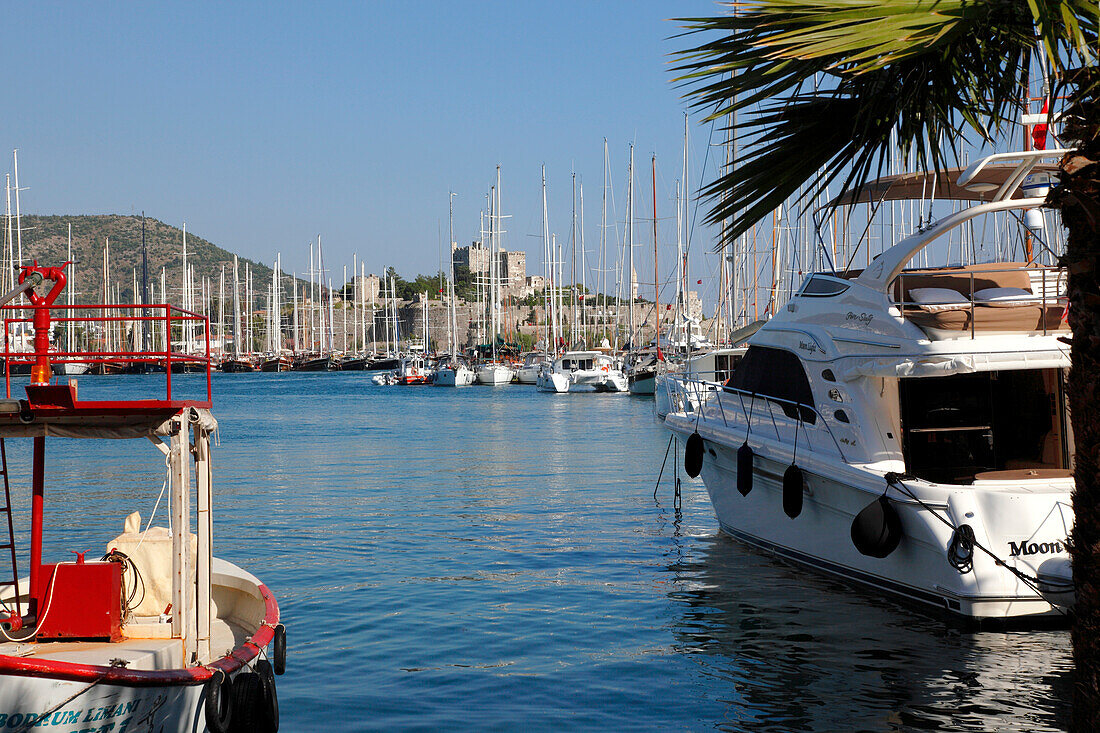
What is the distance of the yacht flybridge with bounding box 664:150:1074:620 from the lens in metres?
9.32

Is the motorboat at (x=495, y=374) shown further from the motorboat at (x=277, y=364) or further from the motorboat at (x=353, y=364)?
the motorboat at (x=277, y=364)

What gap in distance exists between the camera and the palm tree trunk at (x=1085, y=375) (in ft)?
14.4

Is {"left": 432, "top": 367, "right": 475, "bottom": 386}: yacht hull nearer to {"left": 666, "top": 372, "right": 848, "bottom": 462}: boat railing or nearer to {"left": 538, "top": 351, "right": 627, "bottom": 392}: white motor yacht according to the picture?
{"left": 538, "top": 351, "right": 627, "bottom": 392}: white motor yacht

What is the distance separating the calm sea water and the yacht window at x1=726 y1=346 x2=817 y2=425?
2.13m

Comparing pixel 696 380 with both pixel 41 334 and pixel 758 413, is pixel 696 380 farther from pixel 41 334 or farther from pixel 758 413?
pixel 41 334

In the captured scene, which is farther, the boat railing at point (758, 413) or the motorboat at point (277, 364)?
the motorboat at point (277, 364)

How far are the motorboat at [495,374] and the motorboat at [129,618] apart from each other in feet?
223

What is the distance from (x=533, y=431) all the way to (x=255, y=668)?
32.2 metres

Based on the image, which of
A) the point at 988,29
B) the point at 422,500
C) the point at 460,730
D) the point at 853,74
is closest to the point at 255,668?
the point at 460,730

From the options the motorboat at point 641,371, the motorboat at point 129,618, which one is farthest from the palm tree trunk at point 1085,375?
the motorboat at point 641,371

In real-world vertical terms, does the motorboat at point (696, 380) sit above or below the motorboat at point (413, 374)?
above

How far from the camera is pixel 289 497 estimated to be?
22.4 meters

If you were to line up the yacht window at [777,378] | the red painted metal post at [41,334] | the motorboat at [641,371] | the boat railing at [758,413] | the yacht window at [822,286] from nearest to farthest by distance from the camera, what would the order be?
the red painted metal post at [41,334], the boat railing at [758,413], the yacht window at [822,286], the yacht window at [777,378], the motorboat at [641,371]

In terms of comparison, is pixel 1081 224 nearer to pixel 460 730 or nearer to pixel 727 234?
pixel 727 234
